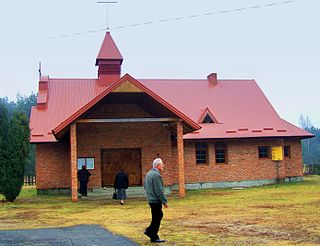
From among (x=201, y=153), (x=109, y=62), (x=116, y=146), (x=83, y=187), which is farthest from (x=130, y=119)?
(x=109, y=62)

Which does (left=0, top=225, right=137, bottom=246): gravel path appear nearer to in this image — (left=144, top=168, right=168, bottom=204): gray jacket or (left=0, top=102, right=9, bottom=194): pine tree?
(left=144, top=168, right=168, bottom=204): gray jacket

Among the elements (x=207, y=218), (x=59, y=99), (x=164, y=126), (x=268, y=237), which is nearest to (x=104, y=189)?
(x=164, y=126)

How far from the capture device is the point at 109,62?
1210 inches

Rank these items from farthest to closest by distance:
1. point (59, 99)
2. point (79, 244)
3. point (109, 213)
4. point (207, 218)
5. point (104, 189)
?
point (59, 99) → point (104, 189) → point (109, 213) → point (207, 218) → point (79, 244)

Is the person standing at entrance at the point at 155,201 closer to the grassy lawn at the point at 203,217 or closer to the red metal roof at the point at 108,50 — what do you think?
the grassy lawn at the point at 203,217

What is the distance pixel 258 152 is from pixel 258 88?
5.23 metres

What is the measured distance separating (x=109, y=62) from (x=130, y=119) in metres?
9.74

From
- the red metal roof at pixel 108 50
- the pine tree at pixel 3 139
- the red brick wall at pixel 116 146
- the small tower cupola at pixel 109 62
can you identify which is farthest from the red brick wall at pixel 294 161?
the pine tree at pixel 3 139

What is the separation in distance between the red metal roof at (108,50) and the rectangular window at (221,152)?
806 centimetres

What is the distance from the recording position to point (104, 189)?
81.4ft

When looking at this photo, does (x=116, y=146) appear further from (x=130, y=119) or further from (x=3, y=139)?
(x=3, y=139)

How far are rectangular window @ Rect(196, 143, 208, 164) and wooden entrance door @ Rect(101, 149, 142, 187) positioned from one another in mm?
4359

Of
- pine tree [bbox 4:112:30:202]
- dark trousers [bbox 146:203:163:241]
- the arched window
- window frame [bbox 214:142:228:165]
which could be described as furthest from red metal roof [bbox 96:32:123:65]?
dark trousers [bbox 146:203:163:241]

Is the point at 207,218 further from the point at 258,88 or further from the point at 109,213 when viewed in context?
the point at 258,88
